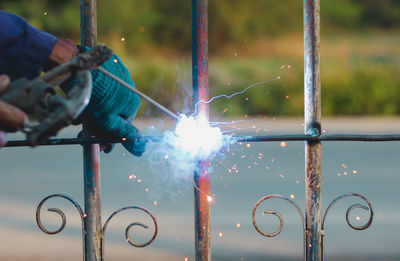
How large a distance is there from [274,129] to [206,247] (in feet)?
24.4

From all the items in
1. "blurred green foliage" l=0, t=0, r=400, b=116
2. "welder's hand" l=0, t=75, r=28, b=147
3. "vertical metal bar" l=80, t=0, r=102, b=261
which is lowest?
"vertical metal bar" l=80, t=0, r=102, b=261

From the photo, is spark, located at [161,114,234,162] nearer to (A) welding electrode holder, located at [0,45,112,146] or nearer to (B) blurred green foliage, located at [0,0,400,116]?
(A) welding electrode holder, located at [0,45,112,146]

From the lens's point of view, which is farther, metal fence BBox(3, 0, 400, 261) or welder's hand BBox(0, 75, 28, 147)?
metal fence BBox(3, 0, 400, 261)

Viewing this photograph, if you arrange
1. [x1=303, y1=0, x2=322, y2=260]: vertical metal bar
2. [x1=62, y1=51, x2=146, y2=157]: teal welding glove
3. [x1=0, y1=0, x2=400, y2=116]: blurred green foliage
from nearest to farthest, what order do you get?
[x1=62, y1=51, x2=146, y2=157]: teal welding glove → [x1=303, y1=0, x2=322, y2=260]: vertical metal bar → [x1=0, y1=0, x2=400, y2=116]: blurred green foliage

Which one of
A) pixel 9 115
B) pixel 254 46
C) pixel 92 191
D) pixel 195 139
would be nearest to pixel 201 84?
pixel 195 139

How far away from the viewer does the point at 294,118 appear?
11555 millimetres

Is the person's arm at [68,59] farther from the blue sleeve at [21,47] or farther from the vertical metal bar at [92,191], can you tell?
the vertical metal bar at [92,191]

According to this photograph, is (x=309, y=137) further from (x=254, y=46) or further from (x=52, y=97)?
(x=254, y=46)

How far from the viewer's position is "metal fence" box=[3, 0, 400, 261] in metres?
2.21

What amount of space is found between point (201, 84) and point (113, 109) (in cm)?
32

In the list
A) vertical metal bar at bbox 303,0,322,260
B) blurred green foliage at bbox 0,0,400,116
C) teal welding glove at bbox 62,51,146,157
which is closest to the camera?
teal welding glove at bbox 62,51,146,157

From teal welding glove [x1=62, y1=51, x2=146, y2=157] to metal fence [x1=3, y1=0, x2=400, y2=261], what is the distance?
6cm

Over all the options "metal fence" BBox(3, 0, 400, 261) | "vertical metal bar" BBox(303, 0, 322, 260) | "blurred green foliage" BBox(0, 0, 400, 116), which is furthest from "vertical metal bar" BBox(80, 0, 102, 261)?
"blurred green foliage" BBox(0, 0, 400, 116)

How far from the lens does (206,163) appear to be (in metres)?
2.23
